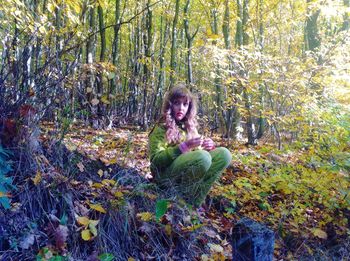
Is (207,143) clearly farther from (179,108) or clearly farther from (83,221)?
(83,221)

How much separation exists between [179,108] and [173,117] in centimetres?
11

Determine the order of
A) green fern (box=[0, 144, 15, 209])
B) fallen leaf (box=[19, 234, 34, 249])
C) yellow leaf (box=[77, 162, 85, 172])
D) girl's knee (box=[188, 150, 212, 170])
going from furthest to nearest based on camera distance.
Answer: girl's knee (box=[188, 150, 212, 170]), yellow leaf (box=[77, 162, 85, 172]), green fern (box=[0, 144, 15, 209]), fallen leaf (box=[19, 234, 34, 249])

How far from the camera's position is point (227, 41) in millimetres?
7957

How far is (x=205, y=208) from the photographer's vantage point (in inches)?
143

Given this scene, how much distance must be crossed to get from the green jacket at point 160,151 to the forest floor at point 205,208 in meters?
0.19

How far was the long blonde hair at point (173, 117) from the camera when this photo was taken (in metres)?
3.26

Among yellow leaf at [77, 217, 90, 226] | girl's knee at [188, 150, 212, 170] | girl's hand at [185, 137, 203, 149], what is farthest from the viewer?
girl's hand at [185, 137, 203, 149]

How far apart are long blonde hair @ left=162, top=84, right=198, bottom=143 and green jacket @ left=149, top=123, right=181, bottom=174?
0.06 meters

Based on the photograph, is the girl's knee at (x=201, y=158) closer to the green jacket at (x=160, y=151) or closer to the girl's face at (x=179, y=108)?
the green jacket at (x=160, y=151)

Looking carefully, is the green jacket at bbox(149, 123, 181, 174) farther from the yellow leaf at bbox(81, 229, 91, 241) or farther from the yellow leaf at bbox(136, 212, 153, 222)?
the yellow leaf at bbox(81, 229, 91, 241)

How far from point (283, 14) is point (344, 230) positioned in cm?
787

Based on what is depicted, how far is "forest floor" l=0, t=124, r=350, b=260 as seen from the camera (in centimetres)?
239

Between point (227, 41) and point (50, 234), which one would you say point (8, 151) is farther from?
point (227, 41)

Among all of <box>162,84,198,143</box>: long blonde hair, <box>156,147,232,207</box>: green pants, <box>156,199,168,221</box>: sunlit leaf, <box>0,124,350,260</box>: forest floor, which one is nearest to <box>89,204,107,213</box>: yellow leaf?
<box>0,124,350,260</box>: forest floor
